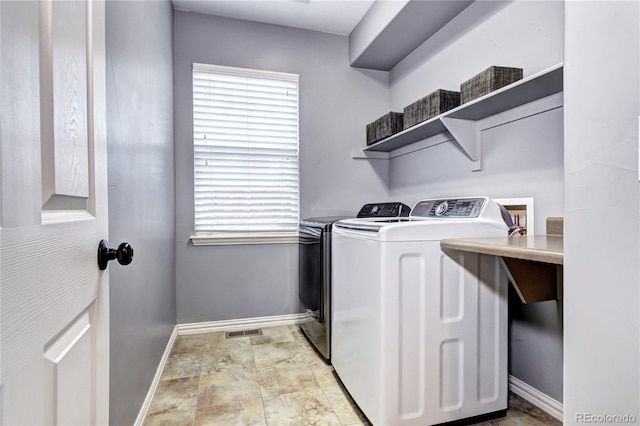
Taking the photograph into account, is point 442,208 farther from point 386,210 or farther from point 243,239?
point 243,239

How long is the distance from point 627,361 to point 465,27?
210 cm

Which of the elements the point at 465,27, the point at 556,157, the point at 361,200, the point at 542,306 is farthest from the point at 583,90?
the point at 361,200

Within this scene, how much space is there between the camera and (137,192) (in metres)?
1.46

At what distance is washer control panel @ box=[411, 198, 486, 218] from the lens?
1572 mm

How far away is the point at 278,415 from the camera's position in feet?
5.19

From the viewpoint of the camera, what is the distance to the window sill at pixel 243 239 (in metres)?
2.65

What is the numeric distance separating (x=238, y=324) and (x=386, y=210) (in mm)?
1549

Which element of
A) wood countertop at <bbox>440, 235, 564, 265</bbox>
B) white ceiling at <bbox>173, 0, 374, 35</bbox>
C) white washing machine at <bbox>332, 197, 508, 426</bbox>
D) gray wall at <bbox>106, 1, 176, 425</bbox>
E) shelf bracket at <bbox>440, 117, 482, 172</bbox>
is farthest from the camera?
white ceiling at <bbox>173, 0, 374, 35</bbox>

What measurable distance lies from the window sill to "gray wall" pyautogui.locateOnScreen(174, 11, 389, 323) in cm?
5

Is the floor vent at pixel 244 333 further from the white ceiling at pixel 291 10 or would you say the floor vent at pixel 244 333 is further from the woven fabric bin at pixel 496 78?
the white ceiling at pixel 291 10

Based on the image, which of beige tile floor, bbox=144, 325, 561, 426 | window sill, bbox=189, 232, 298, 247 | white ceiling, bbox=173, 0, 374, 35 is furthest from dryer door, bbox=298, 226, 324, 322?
white ceiling, bbox=173, 0, 374, 35

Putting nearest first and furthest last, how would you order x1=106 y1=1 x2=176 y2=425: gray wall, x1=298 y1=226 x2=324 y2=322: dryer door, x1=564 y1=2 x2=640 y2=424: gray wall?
x1=564 y1=2 x2=640 y2=424: gray wall
x1=106 y1=1 x2=176 y2=425: gray wall
x1=298 y1=226 x2=324 y2=322: dryer door

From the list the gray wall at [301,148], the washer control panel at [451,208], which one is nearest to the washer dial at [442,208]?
the washer control panel at [451,208]

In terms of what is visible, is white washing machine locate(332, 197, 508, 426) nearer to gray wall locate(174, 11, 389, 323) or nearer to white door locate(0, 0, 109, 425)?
white door locate(0, 0, 109, 425)
